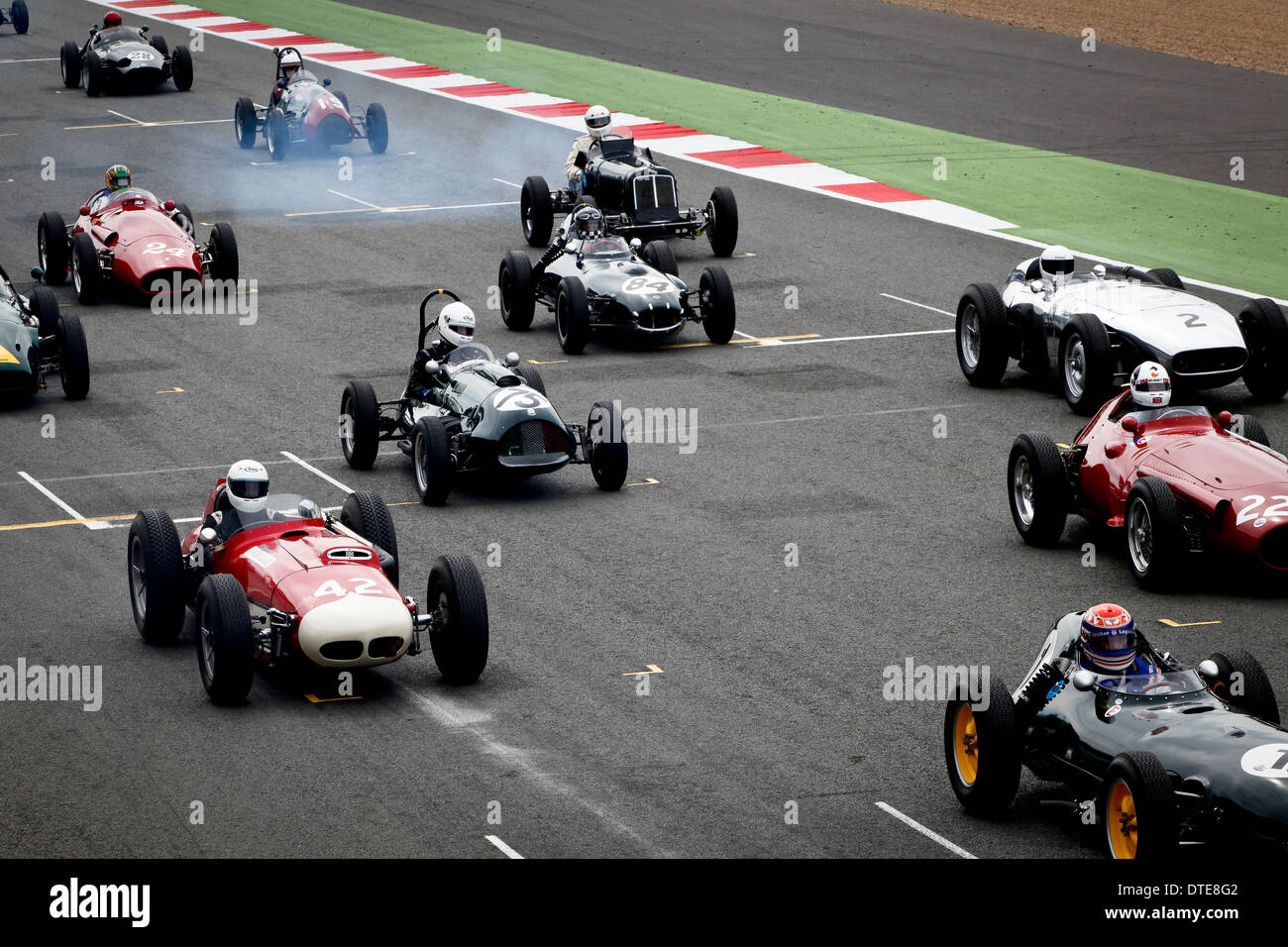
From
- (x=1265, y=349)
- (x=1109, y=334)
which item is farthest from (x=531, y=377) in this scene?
(x=1265, y=349)

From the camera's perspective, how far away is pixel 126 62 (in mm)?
39656

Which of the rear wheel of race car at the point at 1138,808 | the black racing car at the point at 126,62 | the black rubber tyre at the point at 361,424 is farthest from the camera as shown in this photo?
the black racing car at the point at 126,62

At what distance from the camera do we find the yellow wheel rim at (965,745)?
11.1 m

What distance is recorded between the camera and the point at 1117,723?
1074 centimetres

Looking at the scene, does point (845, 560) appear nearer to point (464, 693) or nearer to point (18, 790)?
point (464, 693)

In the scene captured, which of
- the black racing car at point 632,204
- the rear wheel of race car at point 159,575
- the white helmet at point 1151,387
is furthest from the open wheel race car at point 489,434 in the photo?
the black racing car at point 632,204

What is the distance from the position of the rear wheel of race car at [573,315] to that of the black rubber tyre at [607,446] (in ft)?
15.9

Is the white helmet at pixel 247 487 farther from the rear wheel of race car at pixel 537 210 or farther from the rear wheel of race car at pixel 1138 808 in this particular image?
the rear wheel of race car at pixel 537 210

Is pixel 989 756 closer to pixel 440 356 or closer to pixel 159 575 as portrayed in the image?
pixel 159 575

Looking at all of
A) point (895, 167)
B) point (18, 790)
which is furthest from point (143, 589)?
point (895, 167)

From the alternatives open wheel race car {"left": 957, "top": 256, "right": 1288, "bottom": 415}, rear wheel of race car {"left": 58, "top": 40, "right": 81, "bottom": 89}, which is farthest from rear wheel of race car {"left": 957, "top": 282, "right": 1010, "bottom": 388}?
rear wheel of race car {"left": 58, "top": 40, "right": 81, "bottom": 89}

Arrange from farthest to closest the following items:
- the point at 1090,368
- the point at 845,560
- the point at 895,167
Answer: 1. the point at 895,167
2. the point at 1090,368
3. the point at 845,560
